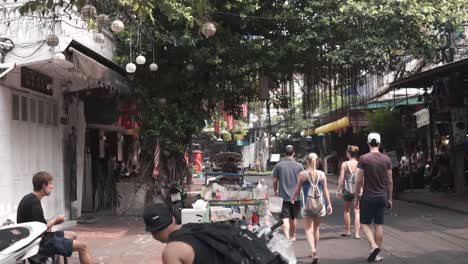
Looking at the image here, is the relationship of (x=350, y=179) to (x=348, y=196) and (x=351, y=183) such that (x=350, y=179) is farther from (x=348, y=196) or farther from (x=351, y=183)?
(x=348, y=196)

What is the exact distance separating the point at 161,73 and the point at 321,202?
8129 mm

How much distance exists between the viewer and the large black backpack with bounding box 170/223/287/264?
3.10m

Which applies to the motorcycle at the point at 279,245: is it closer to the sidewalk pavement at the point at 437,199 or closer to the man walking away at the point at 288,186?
the man walking away at the point at 288,186

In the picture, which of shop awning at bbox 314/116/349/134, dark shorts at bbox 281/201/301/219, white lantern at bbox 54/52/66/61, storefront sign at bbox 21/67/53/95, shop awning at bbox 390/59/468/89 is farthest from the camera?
shop awning at bbox 314/116/349/134

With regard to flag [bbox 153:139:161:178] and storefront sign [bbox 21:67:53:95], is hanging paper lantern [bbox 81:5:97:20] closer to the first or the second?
storefront sign [bbox 21:67:53:95]

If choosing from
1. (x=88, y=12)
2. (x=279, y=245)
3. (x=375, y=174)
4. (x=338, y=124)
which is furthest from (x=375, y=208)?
(x=338, y=124)

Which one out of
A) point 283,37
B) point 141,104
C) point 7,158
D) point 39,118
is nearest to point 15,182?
point 7,158

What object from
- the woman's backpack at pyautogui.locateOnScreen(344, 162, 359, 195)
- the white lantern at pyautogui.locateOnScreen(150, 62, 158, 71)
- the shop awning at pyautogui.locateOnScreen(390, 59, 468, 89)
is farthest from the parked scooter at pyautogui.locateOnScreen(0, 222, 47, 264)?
the shop awning at pyautogui.locateOnScreen(390, 59, 468, 89)

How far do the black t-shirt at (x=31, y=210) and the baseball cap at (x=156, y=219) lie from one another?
3725mm

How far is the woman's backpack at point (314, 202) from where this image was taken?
898cm

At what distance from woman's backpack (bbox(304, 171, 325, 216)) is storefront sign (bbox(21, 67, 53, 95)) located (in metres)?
6.20

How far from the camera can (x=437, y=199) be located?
18.4 metres

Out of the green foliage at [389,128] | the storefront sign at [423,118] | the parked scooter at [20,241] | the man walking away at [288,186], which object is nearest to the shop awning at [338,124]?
the green foliage at [389,128]

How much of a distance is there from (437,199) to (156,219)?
54.9 feet
